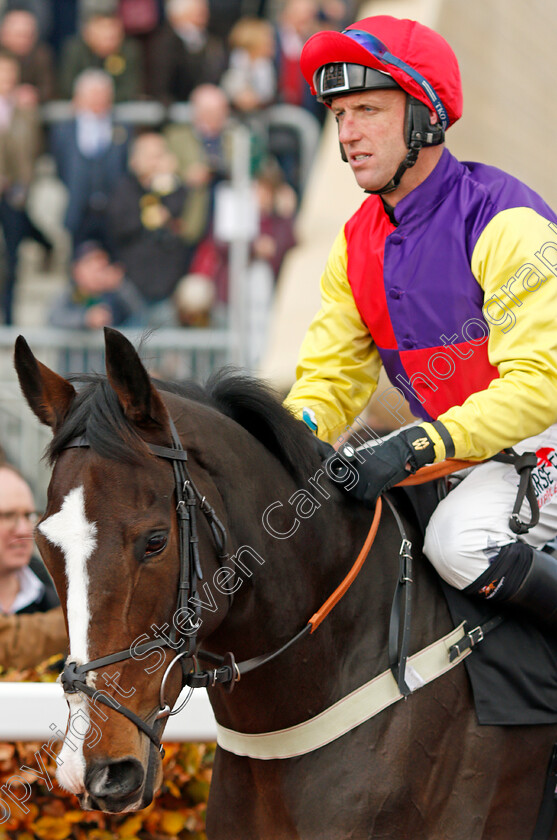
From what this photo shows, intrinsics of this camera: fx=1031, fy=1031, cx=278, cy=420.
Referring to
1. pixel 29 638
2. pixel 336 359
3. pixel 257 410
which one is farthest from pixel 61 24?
pixel 257 410

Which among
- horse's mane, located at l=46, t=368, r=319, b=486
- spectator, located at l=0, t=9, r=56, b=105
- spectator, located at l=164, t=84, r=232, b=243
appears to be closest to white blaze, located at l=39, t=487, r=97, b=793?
horse's mane, located at l=46, t=368, r=319, b=486

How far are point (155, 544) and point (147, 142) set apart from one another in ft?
22.0

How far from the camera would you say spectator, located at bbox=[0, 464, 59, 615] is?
4168mm

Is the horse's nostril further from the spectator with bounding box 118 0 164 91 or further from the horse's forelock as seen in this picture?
the spectator with bounding box 118 0 164 91

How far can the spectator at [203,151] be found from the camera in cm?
829

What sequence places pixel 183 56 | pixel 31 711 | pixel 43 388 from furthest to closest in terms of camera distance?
pixel 183 56 → pixel 31 711 → pixel 43 388

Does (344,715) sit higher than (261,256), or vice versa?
(344,715)

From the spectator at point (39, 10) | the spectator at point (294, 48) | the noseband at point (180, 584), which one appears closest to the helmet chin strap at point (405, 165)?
the noseband at point (180, 584)

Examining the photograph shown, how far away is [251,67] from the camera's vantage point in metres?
9.27

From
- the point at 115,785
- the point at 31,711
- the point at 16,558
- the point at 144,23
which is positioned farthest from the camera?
the point at 144,23

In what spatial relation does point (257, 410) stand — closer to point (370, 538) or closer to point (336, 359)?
point (370, 538)

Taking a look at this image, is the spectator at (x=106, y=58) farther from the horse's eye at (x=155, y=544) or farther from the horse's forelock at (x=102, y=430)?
the horse's eye at (x=155, y=544)

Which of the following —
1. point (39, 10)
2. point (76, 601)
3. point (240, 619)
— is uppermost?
point (39, 10)

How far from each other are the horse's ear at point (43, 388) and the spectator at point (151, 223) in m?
5.81
